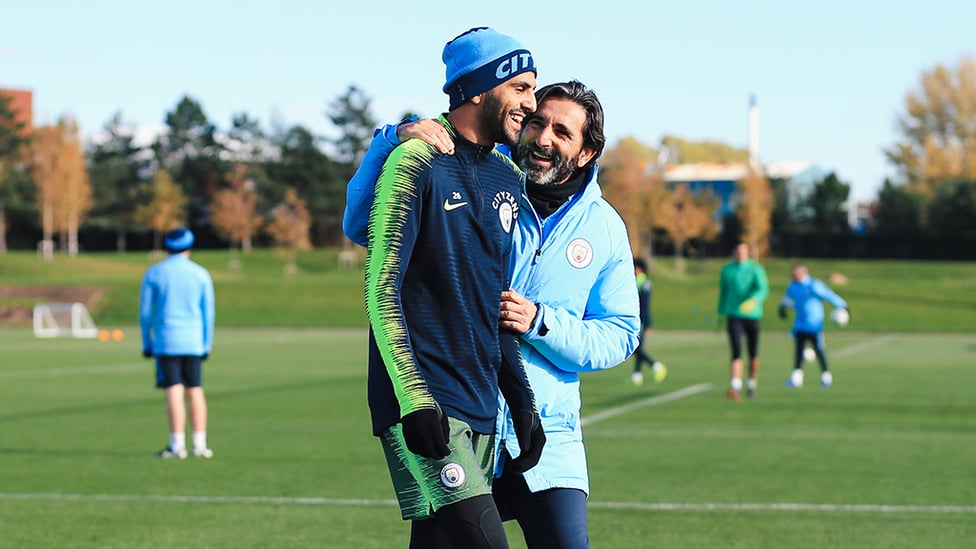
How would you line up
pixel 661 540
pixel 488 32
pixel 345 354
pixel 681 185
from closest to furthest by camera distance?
pixel 488 32 < pixel 661 540 < pixel 345 354 < pixel 681 185

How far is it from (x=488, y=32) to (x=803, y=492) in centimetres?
667

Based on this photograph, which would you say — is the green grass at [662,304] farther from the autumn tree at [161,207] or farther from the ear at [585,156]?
the ear at [585,156]

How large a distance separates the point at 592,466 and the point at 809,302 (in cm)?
1000

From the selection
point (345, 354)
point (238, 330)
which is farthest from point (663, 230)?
point (345, 354)

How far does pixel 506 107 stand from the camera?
4.00m

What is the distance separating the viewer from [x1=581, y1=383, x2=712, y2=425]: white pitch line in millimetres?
15248

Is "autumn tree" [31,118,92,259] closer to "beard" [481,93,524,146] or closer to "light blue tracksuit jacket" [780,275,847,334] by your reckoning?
"light blue tracksuit jacket" [780,275,847,334]

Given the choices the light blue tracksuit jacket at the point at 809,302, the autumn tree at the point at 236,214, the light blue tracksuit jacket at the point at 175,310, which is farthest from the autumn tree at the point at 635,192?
the light blue tracksuit jacket at the point at 175,310

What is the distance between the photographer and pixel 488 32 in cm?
403

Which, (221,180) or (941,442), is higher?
(221,180)

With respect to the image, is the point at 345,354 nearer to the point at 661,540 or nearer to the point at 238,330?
the point at 238,330

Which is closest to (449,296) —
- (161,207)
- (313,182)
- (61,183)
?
(61,183)

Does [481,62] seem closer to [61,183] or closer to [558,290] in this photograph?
[558,290]

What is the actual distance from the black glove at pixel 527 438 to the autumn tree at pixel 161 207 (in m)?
88.9
